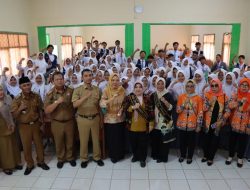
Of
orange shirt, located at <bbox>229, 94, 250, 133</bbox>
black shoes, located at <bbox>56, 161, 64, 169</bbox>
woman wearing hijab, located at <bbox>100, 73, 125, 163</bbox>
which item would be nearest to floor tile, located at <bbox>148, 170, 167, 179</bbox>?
woman wearing hijab, located at <bbox>100, 73, 125, 163</bbox>

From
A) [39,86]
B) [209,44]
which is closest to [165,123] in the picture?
[39,86]

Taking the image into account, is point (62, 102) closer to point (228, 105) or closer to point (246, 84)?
point (228, 105)

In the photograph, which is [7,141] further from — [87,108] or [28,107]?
[87,108]

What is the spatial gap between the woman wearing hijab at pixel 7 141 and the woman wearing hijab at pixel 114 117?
4.23 ft

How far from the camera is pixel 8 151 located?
3.54m

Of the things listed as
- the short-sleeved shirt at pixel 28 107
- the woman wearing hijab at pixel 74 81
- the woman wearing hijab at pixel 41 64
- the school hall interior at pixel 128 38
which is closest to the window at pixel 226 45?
the school hall interior at pixel 128 38

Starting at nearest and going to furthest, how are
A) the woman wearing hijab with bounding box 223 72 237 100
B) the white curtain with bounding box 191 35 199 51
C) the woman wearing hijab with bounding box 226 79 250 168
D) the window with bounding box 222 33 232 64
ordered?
the woman wearing hijab with bounding box 226 79 250 168 → the woman wearing hijab with bounding box 223 72 237 100 → the window with bounding box 222 33 232 64 → the white curtain with bounding box 191 35 199 51

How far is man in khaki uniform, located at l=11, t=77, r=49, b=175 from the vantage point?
3340 mm

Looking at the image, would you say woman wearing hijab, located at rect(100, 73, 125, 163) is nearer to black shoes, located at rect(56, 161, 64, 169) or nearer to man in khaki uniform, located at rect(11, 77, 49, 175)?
black shoes, located at rect(56, 161, 64, 169)

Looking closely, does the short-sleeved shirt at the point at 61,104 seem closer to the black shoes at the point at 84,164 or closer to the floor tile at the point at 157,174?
the black shoes at the point at 84,164

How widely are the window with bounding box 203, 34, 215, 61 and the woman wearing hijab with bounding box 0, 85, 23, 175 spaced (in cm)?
1121

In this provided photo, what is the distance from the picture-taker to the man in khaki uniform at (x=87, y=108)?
11.4 ft

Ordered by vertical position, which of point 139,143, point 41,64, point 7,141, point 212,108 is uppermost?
point 41,64

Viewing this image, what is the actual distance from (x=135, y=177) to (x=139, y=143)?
0.49 metres
